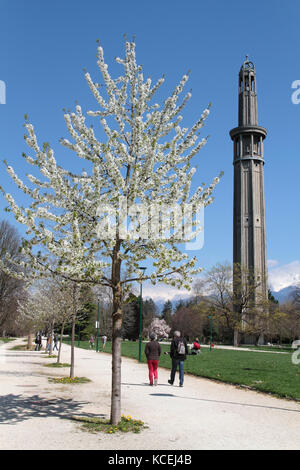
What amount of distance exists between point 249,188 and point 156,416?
80.4 metres

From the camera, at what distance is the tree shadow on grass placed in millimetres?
8344

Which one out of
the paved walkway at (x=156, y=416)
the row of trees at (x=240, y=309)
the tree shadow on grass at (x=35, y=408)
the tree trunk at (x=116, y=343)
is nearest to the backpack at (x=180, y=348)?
the paved walkway at (x=156, y=416)

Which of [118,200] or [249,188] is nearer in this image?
[118,200]

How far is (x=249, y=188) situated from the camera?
3356 inches

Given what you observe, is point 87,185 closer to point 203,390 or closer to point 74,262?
point 74,262

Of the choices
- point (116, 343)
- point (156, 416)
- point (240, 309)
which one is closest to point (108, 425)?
point (156, 416)

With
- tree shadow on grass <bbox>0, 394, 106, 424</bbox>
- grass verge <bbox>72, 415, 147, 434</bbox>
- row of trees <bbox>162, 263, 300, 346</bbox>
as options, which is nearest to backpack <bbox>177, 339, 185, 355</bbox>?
tree shadow on grass <bbox>0, 394, 106, 424</bbox>

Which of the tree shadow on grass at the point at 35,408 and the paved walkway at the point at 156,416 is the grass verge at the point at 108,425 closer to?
the paved walkway at the point at 156,416

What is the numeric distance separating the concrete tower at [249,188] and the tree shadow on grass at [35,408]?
7260 centimetres

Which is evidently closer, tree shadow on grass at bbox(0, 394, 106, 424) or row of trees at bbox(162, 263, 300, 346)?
tree shadow on grass at bbox(0, 394, 106, 424)

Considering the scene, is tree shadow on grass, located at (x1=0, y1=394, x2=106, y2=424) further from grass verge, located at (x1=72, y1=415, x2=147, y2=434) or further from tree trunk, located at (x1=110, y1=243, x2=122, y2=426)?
tree trunk, located at (x1=110, y1=243, x2=122, y2=426)

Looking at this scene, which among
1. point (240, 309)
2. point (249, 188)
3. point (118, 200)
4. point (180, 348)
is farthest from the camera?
point (249, 188)

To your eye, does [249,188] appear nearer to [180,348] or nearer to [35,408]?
[180,348]

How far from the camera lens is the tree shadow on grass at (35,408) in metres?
8.34
